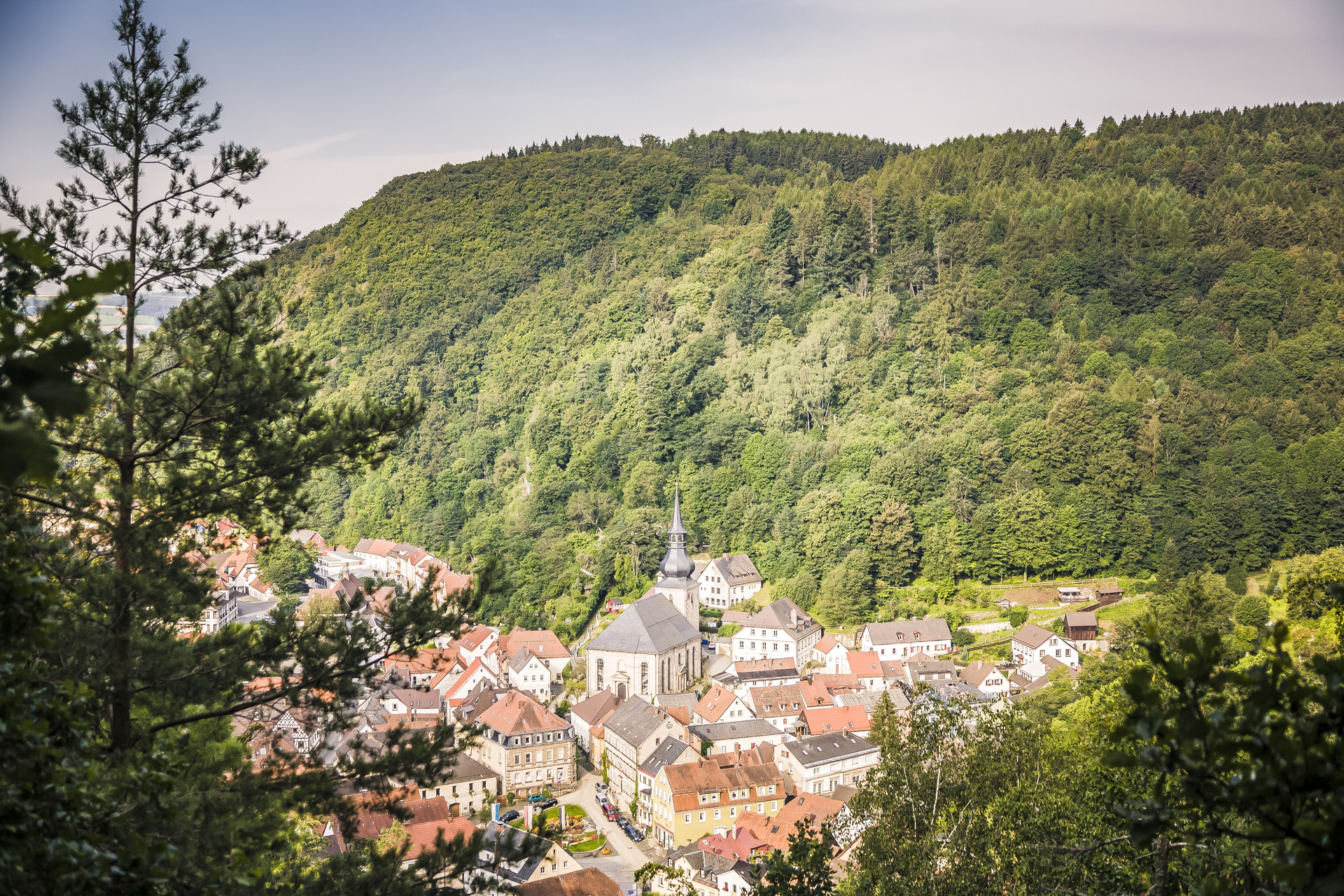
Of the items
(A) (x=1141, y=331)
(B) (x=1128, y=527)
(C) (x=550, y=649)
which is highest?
(A) (x=1141, y=331)

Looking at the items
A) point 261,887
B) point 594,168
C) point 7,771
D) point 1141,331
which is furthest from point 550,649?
point 594,168

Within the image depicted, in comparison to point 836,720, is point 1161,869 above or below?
above

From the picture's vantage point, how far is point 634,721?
34.6 m

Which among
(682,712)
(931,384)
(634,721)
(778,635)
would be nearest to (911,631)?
(778,635)

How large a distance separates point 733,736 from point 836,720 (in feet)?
12.6

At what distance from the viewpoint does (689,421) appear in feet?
191

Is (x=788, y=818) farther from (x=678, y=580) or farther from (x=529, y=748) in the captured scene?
(x=678, y=580)

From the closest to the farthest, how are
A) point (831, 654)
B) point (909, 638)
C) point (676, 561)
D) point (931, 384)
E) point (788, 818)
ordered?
point (788, 818) → point (909, 638) → point (831, 654) → point (676, 561) → point (931, 384)

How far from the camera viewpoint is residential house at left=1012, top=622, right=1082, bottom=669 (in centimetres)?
3612

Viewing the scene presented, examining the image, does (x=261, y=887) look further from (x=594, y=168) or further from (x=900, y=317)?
(x=594, y=168)

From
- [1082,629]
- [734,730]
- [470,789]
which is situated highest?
[1082,629]

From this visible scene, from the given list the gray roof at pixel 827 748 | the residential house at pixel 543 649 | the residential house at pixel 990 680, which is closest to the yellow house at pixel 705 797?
the gray roof at pixel 827 748

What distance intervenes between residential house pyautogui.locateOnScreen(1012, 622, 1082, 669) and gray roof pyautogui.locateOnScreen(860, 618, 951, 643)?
3.17 meters

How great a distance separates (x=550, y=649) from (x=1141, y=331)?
1350 inches
